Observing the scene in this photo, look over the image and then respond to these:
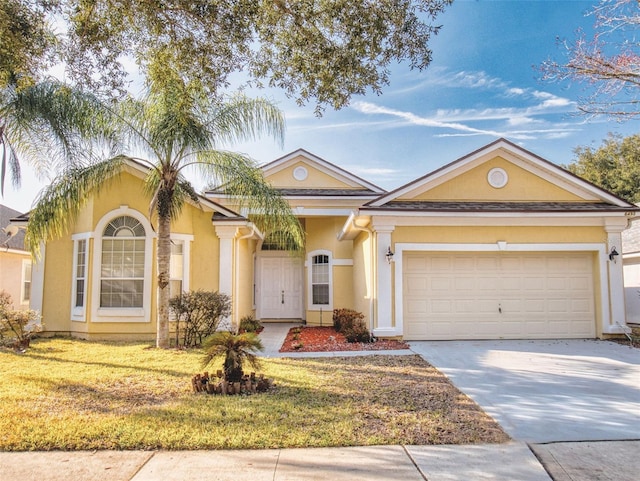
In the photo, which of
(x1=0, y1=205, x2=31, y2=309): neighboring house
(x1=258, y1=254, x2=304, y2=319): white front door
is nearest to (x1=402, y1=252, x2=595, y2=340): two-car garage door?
(x1=258, y1=254, x2=304, y2=319): white front door

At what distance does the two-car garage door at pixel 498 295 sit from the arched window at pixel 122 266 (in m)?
7.08

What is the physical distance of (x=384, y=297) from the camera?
1109cm

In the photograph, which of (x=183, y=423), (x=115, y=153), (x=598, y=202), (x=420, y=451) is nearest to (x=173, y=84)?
(x=115, y=153)

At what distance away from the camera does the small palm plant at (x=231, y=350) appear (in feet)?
21.0

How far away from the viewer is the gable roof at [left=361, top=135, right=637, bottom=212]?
11.7 meters

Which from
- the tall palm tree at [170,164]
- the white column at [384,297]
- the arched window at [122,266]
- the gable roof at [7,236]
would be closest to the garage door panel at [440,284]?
the white column at [384,297]

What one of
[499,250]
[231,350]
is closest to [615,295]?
[499,250]

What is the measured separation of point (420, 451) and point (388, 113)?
10634 millimetres

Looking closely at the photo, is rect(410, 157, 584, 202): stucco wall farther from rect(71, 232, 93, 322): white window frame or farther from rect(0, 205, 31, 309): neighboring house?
rect(0, 205, 31, 309): neighboring house

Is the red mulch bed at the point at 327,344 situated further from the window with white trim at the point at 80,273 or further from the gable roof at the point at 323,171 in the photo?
the gable roof at the point at 323,171

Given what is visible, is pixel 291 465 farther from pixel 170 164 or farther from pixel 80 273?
pixel 80 273

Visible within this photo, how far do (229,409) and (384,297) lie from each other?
20.3ft

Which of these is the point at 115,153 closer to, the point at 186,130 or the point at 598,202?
the point at 186,130

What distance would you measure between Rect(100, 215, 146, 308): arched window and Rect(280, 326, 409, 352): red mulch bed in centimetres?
427
